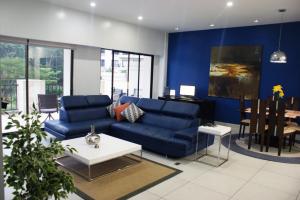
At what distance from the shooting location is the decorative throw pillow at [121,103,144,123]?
5105 mm

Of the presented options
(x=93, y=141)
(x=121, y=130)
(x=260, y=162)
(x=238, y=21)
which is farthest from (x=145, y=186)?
(x=238, y=21)

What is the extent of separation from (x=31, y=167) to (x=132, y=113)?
3646 mm

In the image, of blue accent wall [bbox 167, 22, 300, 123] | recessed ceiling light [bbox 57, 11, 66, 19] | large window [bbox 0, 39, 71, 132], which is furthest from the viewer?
blue accent wall [bbox 167, 22, 300, 123]

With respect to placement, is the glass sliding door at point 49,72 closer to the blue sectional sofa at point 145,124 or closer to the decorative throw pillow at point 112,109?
the blue sectional sofa at point 145,124

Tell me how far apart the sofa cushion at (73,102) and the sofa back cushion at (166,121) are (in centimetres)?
131

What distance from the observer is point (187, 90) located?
753 centimetres

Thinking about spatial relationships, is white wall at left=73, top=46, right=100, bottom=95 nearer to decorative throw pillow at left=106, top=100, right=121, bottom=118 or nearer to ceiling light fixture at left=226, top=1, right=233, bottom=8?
decorative throw pillow at left=106, top=100, right=121, bottom=118

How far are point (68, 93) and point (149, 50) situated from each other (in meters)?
2.89

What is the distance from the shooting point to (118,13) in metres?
5.73

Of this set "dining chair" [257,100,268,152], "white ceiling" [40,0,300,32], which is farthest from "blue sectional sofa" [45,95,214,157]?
"white ceiling" [40,0,300,32]

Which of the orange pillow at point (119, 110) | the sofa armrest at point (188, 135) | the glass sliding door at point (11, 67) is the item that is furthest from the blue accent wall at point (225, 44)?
the glass sliding door at point (11, 67)

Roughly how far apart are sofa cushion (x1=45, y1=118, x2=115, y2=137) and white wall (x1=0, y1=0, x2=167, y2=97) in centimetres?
147

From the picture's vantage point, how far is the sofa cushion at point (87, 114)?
16.1 feet

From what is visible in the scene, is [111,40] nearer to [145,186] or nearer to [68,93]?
[68,93]
